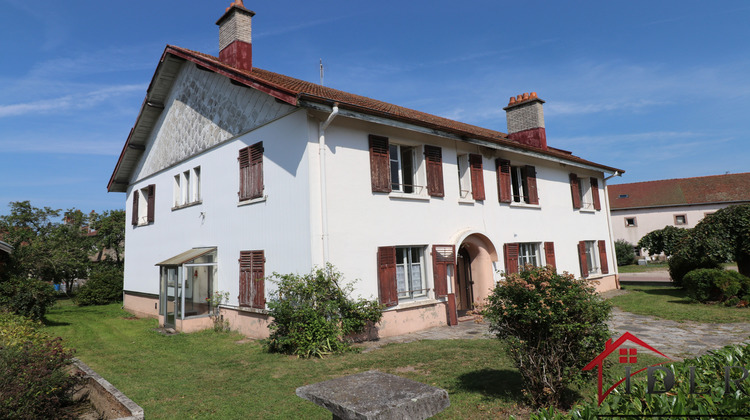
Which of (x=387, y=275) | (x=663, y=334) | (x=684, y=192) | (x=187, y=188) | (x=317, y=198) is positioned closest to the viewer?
(x=663, y=334)

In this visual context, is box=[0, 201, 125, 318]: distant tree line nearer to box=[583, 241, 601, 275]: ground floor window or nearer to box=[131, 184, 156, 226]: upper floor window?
box=[131, 184, 156, 226]: upper floor window

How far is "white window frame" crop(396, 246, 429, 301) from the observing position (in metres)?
10.8

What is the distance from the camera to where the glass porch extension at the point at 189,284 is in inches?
468

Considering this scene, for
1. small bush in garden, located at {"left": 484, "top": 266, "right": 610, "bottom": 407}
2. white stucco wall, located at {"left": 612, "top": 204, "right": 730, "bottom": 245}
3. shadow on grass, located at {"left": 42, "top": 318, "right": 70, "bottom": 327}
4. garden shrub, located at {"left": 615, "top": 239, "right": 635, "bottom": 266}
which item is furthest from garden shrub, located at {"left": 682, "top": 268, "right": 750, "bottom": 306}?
white stucco wall, located at {"left": 612, "top": 204, "right": 730, "bottom": 245}

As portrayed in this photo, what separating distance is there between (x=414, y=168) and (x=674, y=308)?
9.07 m

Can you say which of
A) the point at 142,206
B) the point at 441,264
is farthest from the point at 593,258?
the point at 142,206

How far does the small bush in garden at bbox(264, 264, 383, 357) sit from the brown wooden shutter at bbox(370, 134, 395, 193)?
8.03 feet

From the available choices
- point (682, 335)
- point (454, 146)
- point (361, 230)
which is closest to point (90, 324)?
point (361, 230)

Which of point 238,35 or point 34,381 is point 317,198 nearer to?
point 34,381

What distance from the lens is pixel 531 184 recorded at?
15133 millimetres

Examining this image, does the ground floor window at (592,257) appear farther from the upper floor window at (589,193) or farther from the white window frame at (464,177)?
the white window frame at (464,177)

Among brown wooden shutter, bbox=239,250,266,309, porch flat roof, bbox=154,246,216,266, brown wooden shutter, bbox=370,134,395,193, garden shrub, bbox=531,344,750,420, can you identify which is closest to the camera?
garden shrub, bbox=531,344,750,420

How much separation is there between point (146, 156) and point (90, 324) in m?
6.65

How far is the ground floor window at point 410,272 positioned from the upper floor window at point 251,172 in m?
4.00
